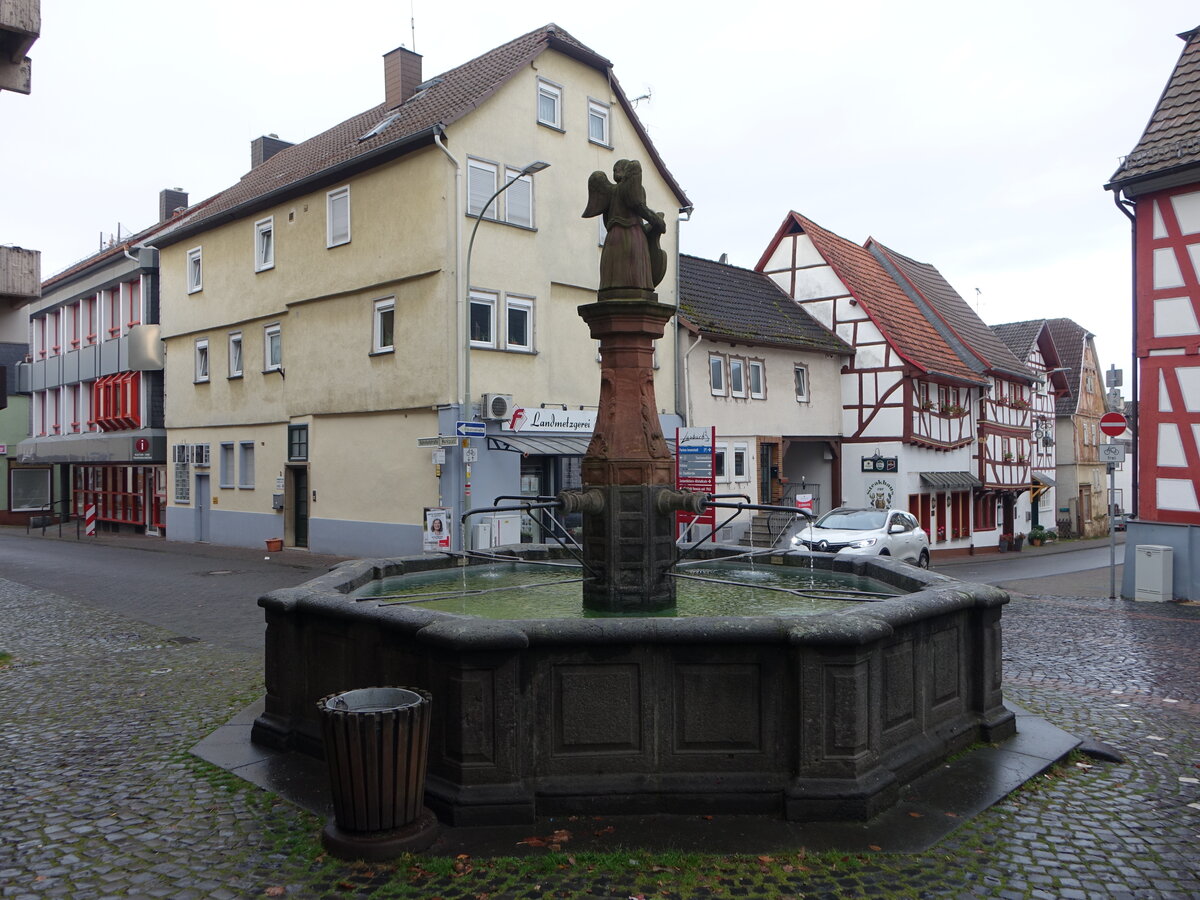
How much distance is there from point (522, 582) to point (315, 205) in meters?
18.0

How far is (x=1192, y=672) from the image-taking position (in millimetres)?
10227

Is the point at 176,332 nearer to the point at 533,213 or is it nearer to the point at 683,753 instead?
the point at 533,213

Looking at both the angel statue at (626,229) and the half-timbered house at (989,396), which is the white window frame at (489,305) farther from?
the half-timbered house at (989,396)

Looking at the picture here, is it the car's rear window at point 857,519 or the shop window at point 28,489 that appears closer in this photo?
the car's rear window at point 857,519

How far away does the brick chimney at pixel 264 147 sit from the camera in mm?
34656

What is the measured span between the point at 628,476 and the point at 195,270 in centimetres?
2632

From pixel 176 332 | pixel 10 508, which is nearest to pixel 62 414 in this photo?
pixel 10 508

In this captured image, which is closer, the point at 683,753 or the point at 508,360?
the point at 683,753

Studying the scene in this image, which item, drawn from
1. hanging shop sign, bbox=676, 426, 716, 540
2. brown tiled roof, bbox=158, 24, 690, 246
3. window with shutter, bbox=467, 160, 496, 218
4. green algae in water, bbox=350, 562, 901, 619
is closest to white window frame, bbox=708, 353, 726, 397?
brown tiled roof, bbox=158, 24, 690, 246

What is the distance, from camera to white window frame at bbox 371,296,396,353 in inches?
896

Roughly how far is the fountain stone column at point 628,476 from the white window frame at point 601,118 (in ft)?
60.1

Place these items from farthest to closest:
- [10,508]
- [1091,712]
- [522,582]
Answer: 1. [10,508]
2. [522,582]
3. [1091,712]

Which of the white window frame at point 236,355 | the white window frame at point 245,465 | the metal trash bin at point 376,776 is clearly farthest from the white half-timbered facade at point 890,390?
the metal trash bin at point 376,776

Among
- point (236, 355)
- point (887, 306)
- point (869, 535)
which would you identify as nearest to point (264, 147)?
point (236, 355)
